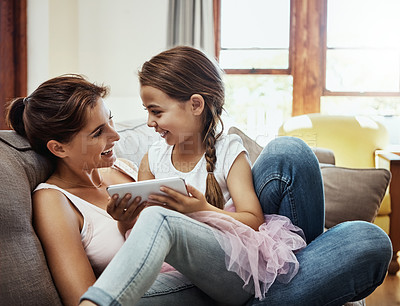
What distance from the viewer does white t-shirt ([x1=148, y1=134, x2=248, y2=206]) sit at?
1.54 m

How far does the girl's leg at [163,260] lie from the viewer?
38.3 inches

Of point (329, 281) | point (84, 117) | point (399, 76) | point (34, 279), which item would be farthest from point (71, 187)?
point (399, 76)

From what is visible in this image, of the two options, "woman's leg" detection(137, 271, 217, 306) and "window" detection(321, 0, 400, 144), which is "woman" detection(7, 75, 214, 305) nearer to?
"woman's leg" detection(137, 271, 217, 306)

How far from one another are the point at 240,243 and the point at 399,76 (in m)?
3.51

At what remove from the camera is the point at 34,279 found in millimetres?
1113

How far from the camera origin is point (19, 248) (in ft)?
3.64

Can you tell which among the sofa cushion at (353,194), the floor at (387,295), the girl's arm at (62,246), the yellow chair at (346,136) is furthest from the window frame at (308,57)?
the girl's arm at (62,246)

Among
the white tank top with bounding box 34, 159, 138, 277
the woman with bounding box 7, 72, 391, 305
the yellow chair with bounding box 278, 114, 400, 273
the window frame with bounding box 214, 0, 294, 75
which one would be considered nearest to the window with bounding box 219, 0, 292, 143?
the window frame with bounding box 214, 0, 294, 75

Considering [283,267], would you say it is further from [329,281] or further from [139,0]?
[139,0]

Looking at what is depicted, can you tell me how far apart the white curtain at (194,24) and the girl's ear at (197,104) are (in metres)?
2.79

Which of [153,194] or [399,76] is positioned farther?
[399,76]

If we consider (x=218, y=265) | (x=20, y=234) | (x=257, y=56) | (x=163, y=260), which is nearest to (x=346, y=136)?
(x=257, y=56)

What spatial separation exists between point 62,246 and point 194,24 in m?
3.37

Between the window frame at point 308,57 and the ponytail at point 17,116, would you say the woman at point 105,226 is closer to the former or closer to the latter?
the ponytail at point 17,116
